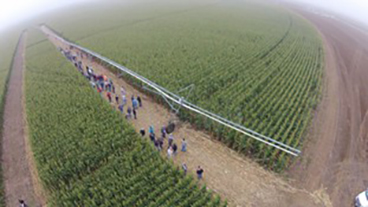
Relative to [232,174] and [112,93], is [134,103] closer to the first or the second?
[112,93]

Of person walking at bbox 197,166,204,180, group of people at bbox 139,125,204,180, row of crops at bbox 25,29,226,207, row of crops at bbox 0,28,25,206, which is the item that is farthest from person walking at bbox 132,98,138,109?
row of crops at bbox 0,28,25,206

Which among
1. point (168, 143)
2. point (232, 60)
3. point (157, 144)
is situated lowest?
point (168, 143)

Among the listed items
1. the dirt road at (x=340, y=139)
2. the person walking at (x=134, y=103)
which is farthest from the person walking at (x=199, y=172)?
the person walking at (x=134, y=103)

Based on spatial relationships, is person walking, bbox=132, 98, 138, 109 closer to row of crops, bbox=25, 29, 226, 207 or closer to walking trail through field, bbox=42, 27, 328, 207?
walking trail through field, bbox=42, 27, 328, 207

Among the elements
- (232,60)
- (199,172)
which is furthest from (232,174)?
(232,60)

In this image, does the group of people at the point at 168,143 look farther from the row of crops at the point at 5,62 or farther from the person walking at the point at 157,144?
the row of crops at the point at 5,62

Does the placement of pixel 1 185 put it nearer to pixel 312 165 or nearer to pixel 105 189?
pixel 105 189
